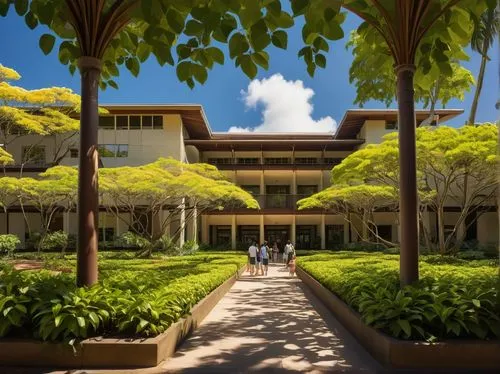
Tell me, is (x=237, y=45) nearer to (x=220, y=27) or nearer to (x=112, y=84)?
(x=220, y=27)

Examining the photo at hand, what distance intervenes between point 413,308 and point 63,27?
6007 millimetres

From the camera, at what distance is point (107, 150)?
35.7 meters

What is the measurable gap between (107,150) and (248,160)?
12820 mm

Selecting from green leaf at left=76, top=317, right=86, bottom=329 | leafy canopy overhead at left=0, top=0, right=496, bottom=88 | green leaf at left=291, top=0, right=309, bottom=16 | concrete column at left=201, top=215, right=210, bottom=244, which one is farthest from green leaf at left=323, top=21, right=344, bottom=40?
concrete column at left=201, top=215, right=210, bottom=244

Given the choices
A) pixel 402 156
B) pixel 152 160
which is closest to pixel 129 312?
pixel 402 156

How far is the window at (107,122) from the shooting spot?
3609 cm

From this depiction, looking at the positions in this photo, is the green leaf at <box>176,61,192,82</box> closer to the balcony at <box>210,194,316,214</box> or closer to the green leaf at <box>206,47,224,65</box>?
the green leaf at <box>206,47,224,65</box>

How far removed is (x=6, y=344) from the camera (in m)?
5.88

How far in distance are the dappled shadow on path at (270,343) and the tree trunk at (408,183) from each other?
1420 mm

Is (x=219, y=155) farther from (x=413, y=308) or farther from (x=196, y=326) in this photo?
(x=413, y=308)

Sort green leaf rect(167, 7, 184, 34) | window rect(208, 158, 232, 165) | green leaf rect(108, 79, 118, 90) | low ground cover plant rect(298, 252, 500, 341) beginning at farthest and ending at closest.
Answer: window rect(208, 158, 232, 165), green leaf rect(108, 79, 118, 90), low ground cover plant rect(298, 252, 500, 341), green leaf rect(167, 7, 184, 34)

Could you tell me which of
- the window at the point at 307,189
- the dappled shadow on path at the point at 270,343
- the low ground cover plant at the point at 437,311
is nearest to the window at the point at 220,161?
the window at the point at 307,189

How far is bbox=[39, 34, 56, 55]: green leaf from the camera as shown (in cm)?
641

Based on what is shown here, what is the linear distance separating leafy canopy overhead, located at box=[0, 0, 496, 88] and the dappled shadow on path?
11.3ft
